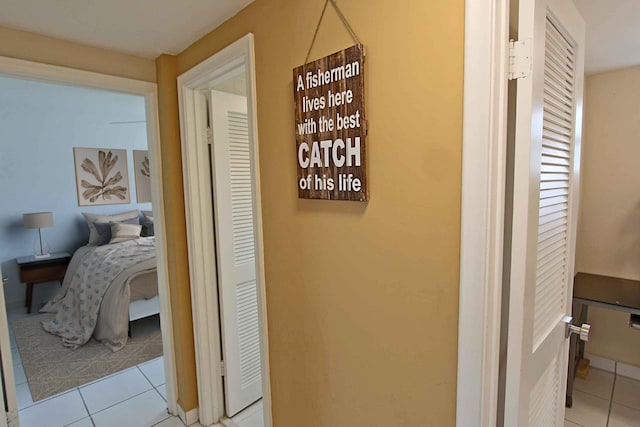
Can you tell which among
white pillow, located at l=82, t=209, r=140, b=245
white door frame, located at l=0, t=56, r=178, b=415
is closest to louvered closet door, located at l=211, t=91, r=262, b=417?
white door frame, located at l=0, t=56, r=178, b=415

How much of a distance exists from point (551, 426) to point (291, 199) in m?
1.31

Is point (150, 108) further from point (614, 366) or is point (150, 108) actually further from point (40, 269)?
point (614, 366)

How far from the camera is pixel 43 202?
4117mm

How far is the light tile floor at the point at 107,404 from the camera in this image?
6.94 feet

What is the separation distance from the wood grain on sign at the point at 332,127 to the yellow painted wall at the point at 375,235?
0.04 m

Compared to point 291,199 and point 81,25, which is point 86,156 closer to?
point 81,25

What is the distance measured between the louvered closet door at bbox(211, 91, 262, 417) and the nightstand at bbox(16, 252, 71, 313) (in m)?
3.14

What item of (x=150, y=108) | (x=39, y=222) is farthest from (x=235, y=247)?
(x=39, y=222)

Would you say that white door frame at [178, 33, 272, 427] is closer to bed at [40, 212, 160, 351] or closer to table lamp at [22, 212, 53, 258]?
bed at [40, 212, 160, 351]

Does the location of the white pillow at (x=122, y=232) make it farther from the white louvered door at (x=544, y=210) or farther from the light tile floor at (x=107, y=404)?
the white louvered door at (x=544, y=210)

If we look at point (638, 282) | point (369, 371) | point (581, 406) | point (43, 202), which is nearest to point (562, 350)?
point (369, 371)

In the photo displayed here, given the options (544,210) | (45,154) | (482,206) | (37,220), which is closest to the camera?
(482,206)

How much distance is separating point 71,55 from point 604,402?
149 inches

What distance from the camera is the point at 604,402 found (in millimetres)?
2182
